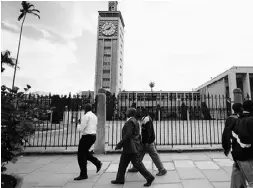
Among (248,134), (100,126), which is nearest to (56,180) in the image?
(100,126)

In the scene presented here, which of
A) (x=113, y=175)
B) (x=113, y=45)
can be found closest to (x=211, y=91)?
(x=113, y=45)

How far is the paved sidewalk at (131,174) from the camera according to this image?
3.94 meters

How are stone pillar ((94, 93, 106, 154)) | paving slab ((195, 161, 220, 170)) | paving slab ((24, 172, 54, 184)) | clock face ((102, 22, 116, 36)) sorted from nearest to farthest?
1. paving slab ((24, 172, 54, 184))
2. paving slab ((195, 161, 220, 170))
3. stone pillar ((94, 93, 106, 154))
4. clock face ((102, 22, 116, 36))

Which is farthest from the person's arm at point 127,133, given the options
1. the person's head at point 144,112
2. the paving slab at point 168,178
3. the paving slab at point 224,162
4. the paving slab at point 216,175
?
the paving slab at point 224,162

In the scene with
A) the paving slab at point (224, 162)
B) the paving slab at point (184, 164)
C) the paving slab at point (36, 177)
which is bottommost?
the paving slab at point (36, 177)

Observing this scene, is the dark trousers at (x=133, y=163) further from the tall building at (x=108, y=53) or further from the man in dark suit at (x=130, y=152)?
the tall building at (x=108, y=53)

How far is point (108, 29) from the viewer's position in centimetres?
8019

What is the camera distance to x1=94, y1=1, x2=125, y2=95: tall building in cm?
7512

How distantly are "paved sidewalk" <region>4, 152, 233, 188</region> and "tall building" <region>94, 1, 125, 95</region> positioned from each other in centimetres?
6738

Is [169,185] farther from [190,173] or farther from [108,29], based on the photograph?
[108,29]

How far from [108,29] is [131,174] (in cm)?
8349

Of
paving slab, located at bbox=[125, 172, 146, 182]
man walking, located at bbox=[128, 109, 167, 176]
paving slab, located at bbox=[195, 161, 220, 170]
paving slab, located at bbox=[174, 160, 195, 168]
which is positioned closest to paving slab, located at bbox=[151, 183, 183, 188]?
paving slab, located at bbox=[125, 172, 146, 182]

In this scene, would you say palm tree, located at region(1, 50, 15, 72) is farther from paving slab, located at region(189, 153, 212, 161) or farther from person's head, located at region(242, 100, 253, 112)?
paving slab, located at region(189, 153, 212, 161)

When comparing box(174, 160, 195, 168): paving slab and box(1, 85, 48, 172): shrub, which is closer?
box(1, 85, 48, 172): shrub
